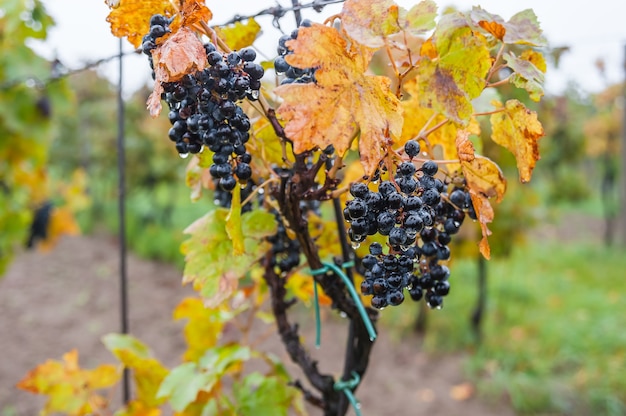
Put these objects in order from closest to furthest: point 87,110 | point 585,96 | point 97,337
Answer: point 97,337 < point 87,110 < point 585,96

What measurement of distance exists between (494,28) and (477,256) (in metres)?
3.71

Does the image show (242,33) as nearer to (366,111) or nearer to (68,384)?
(366,111)

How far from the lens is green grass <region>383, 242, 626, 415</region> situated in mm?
3480

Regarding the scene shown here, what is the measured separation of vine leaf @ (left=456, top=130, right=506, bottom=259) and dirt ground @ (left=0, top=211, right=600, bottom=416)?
2698mm

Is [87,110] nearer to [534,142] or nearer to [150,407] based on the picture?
[150,407]

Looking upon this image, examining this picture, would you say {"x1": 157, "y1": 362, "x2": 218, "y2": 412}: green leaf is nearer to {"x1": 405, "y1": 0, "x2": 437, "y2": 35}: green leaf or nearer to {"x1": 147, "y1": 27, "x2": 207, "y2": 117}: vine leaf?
{"x1": 147, "y1": 27, "x2": 207, "y2": 117}: vine leaf

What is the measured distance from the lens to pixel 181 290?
5.95 m

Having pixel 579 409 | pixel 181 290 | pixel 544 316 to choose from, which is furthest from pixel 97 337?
pixel 544 316

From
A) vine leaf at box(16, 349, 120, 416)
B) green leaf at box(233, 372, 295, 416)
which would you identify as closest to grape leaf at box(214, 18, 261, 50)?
green leaf at box(233, 372, 295, 416)

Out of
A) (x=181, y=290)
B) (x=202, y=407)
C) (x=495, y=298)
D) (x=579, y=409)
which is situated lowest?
(x=579, y=409)

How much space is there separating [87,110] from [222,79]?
35.8 feet

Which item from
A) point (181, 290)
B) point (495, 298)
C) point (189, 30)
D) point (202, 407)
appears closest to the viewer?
point (189, 30)

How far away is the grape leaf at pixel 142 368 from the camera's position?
1.29 m

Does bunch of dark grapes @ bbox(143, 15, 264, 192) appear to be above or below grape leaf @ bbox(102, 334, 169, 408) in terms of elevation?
above
